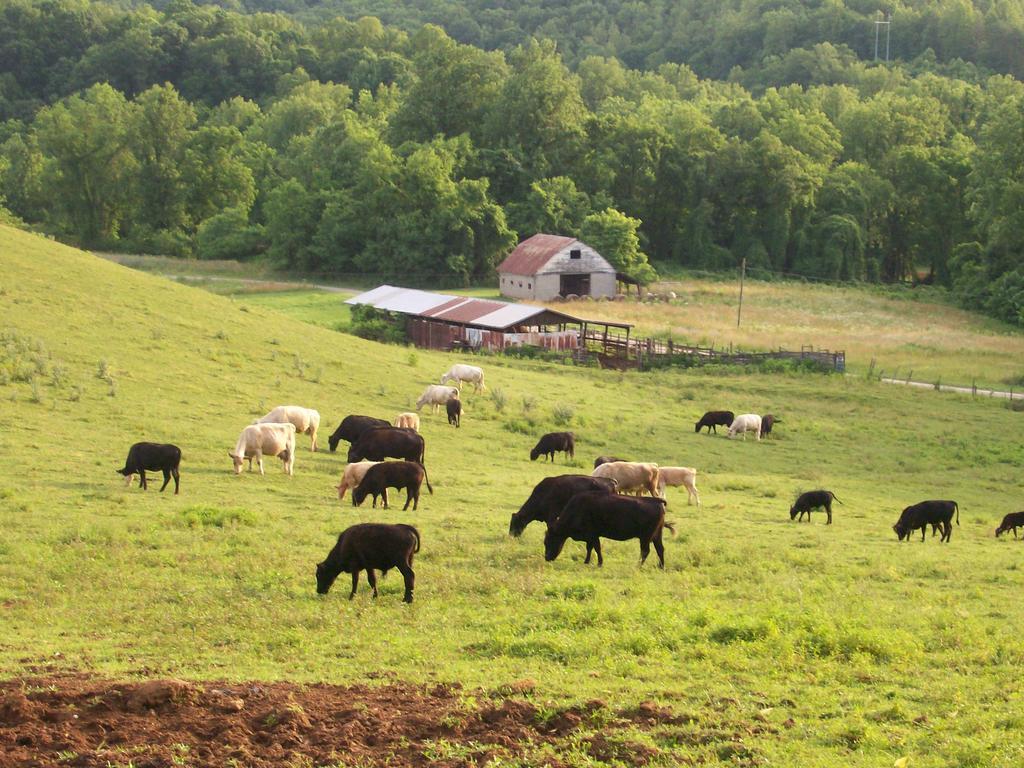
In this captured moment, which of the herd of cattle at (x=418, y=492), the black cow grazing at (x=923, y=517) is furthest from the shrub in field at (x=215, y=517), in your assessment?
the black cow grazing at (x=923, y=517)

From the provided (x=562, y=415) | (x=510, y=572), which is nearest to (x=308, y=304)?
(x=562, y=415)

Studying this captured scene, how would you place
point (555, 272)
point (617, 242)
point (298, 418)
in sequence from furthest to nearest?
point (617, 242)
point (555, 272)
point (298, 418)

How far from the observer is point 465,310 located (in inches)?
2378

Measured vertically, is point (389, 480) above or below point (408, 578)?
above

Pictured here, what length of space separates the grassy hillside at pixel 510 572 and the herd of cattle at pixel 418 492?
16.3 inches

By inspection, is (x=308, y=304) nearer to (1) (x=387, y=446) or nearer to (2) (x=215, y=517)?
(1) (x=387, y=446)

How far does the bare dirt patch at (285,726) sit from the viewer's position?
10047 mm

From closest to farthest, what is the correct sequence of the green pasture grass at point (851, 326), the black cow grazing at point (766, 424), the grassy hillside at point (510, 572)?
the grassy hillside at point (510, 572) → the black cow grazing at point (766, 424) → the green pasture grass at point (851, 326)

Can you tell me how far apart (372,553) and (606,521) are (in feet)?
11.8

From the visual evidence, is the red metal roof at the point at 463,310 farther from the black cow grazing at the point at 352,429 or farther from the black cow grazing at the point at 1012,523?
the black cow grazing at the point at 1012,523

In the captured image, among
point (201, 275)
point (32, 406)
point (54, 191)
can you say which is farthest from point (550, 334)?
point (54, 191)

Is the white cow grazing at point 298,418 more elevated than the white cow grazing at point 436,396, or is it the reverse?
the white cow grazing at point 436,396

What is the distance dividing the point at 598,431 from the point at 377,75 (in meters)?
116

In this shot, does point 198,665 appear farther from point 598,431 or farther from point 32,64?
point 32,64
